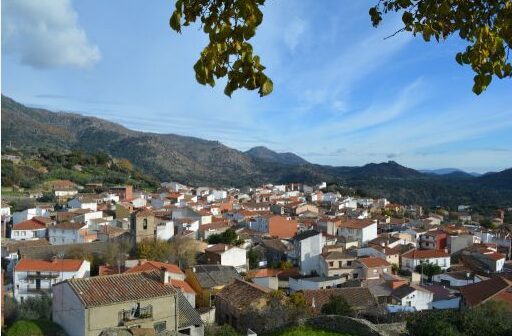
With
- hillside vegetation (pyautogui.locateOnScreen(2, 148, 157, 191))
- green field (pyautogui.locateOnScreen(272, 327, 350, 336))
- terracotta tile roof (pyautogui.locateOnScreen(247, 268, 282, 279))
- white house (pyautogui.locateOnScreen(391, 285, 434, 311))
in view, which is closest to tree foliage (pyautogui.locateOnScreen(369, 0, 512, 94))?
green field (pyautogui.locateOnScreen(272, 327, 350, 336))

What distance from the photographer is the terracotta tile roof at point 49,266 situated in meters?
24.4

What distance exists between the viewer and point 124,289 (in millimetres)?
17312

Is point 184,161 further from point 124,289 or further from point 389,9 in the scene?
point 389,9

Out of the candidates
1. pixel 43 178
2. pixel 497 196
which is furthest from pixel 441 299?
pixel 497 196

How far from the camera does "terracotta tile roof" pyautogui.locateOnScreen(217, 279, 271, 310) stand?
2092 cm

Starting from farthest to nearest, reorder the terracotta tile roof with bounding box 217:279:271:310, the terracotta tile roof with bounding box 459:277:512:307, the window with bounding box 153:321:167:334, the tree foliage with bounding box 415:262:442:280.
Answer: the tree foliage with bounding box 415:262:442:280 → the terracotta tile roof with bounding box 459:277:512:307 → the terracotta tile roof with bounding box 217:279:271:310 → the window with bounding box 153:321:167:334

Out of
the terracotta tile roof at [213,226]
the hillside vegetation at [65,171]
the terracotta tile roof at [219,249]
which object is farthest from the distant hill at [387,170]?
the terracotta tile roof at [219,249]

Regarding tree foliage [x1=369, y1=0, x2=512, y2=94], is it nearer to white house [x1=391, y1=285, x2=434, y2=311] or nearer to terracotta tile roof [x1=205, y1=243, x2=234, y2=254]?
white house [x1=391, y1=285, x2=434, y2=311]

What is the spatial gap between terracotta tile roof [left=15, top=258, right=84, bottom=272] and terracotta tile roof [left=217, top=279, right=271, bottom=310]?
7.81 m

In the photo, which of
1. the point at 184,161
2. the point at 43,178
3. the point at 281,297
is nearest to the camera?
the point at 281,297

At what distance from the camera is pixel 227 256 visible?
101 feet

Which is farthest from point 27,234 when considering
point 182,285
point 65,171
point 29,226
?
point 65,171

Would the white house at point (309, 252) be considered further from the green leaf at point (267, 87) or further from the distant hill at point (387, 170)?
the distant hill at point (387, 170)

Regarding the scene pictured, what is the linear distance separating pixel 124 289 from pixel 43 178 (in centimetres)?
4811
